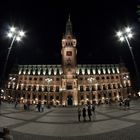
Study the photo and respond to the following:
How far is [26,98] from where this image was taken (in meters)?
106

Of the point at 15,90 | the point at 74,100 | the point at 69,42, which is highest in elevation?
the point at 69,42

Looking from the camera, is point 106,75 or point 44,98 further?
point 106,75

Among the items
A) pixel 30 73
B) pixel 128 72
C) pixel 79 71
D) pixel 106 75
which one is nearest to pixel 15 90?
pixel 30 73

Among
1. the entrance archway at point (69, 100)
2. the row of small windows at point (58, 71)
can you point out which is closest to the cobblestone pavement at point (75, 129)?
the entrance archway at point (69, 100)

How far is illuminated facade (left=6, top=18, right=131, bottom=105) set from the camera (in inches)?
3969

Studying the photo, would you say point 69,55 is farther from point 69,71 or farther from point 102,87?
point 102,87

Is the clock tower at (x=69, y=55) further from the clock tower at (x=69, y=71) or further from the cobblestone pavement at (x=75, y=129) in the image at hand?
the cobblestone pavement at (x=75, y=129)

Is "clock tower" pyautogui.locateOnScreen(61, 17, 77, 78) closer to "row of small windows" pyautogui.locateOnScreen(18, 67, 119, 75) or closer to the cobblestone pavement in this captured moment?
"row of small windows" pyautogui.locateOnScreen(18, 67, 119, 75)

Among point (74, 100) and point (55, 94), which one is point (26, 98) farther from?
point (74, 100)

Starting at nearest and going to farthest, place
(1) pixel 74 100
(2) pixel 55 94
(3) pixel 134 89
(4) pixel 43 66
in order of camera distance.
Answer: (1) pixel 74 100 < (2) pixel 55 94 < (3) pixel 134 89 < (4) pixel 43 66

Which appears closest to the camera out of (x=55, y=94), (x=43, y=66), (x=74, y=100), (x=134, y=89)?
(x=74, y=100)

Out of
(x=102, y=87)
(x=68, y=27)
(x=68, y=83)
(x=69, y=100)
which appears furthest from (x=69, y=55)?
(x=102, y=87)

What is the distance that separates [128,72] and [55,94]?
55.0m

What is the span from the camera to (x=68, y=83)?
100562mm
